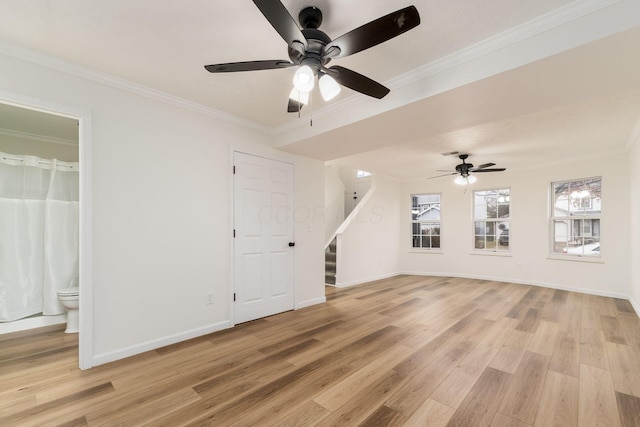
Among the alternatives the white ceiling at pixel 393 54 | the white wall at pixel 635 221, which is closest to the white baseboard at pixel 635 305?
the white wall at pixel 635 221

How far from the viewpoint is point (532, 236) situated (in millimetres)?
5816

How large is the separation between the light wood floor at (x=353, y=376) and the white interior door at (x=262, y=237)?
0.30m

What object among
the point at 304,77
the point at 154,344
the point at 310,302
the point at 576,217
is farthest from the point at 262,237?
the point at 576,217

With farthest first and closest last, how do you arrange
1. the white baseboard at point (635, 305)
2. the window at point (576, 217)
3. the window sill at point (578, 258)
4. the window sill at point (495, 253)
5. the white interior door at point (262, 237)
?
the window sill at point (495, 253) < the window at point (576, 217) < the window sill at point (578, 258) < the white baseboard at point (635, 305) < the white interior door at point (262, 237)

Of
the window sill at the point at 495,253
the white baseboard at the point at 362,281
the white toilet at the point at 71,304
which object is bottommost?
the white baseboard at the point at 362,281

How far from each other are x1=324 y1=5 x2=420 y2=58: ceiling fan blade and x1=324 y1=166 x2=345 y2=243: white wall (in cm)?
534

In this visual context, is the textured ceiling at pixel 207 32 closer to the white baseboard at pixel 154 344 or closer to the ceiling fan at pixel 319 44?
the ceiling fan at pixel 319 44

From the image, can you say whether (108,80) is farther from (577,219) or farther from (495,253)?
(577,219)

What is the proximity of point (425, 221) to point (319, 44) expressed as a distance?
6.31 meters

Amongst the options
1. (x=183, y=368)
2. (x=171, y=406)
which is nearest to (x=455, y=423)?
(x=171, y=406)

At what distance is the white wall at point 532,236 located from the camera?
15.8ft

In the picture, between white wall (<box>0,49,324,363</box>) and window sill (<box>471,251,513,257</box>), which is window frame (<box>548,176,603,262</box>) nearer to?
A: window sill (<box>471,251,513,257</box>)

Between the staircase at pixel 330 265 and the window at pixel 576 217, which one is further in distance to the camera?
the staircase at pixel 330 265

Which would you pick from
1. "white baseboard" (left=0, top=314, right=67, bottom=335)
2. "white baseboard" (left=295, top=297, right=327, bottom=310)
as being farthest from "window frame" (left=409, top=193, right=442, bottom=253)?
"white baseboard" (left=0, top=314, right=67, bottom=335)
